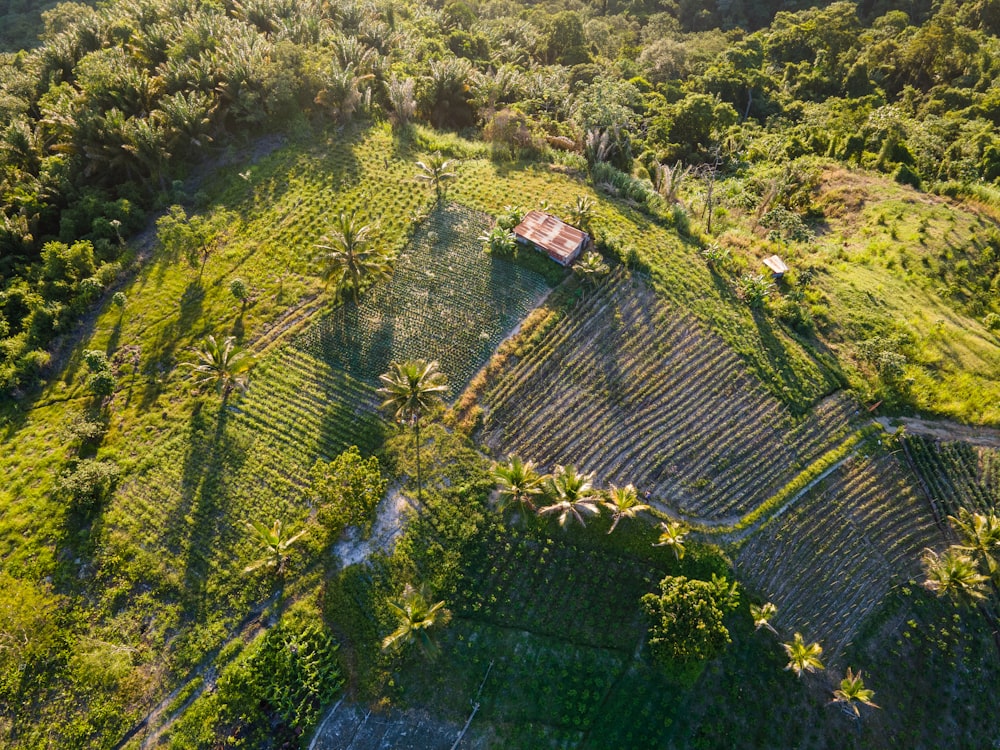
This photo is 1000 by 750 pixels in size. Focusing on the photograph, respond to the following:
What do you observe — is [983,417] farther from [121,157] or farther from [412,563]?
[121,157]

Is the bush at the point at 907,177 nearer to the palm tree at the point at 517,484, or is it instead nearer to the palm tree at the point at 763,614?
the palm tree at the point at 763,614

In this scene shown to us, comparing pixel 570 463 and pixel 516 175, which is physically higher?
pixel 516 175

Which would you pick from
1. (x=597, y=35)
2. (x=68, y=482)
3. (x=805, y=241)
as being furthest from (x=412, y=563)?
(x=597, y=35)

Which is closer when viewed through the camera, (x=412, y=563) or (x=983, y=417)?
(x=412, y=563)

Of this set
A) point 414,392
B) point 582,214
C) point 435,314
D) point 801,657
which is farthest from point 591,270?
point 801,657

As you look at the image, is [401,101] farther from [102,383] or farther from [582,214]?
[102,383]

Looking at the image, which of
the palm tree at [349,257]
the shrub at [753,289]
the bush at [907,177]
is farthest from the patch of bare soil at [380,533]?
the bush at [907,177]

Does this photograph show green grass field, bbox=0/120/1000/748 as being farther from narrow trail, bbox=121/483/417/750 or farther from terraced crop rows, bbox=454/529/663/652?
narrow trail, bbox=121/483/417/750
